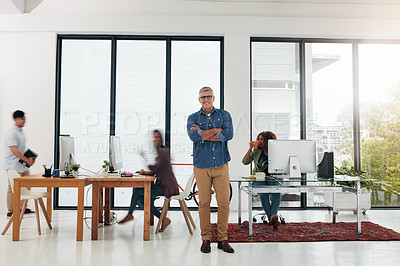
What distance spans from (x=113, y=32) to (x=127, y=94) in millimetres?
1102

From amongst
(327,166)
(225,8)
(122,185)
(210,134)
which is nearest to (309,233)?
(327,166)

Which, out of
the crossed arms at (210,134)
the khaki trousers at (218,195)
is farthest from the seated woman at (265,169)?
the crossed arms at (210,134)

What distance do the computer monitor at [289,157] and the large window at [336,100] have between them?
188cm

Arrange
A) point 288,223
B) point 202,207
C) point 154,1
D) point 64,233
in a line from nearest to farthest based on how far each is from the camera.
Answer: point 202,207 < point 64,233 < point 288,223 < point 154,1

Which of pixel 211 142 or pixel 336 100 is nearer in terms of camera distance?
pixel 211 142

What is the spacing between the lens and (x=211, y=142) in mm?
3475

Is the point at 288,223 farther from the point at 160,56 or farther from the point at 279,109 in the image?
the point at 160,56

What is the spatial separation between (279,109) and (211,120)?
112 inches

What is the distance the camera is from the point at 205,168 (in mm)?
3445

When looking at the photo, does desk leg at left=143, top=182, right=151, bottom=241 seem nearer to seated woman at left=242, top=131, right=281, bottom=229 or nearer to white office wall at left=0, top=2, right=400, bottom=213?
seated woman at left=242, top=131, right=281, bottom=229

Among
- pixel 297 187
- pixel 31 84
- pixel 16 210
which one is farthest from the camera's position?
pixel 31 84

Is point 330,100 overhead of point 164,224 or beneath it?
overhead

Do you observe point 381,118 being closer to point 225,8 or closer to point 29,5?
point 225,8

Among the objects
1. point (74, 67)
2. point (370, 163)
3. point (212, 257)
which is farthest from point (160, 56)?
point (370, 163)
